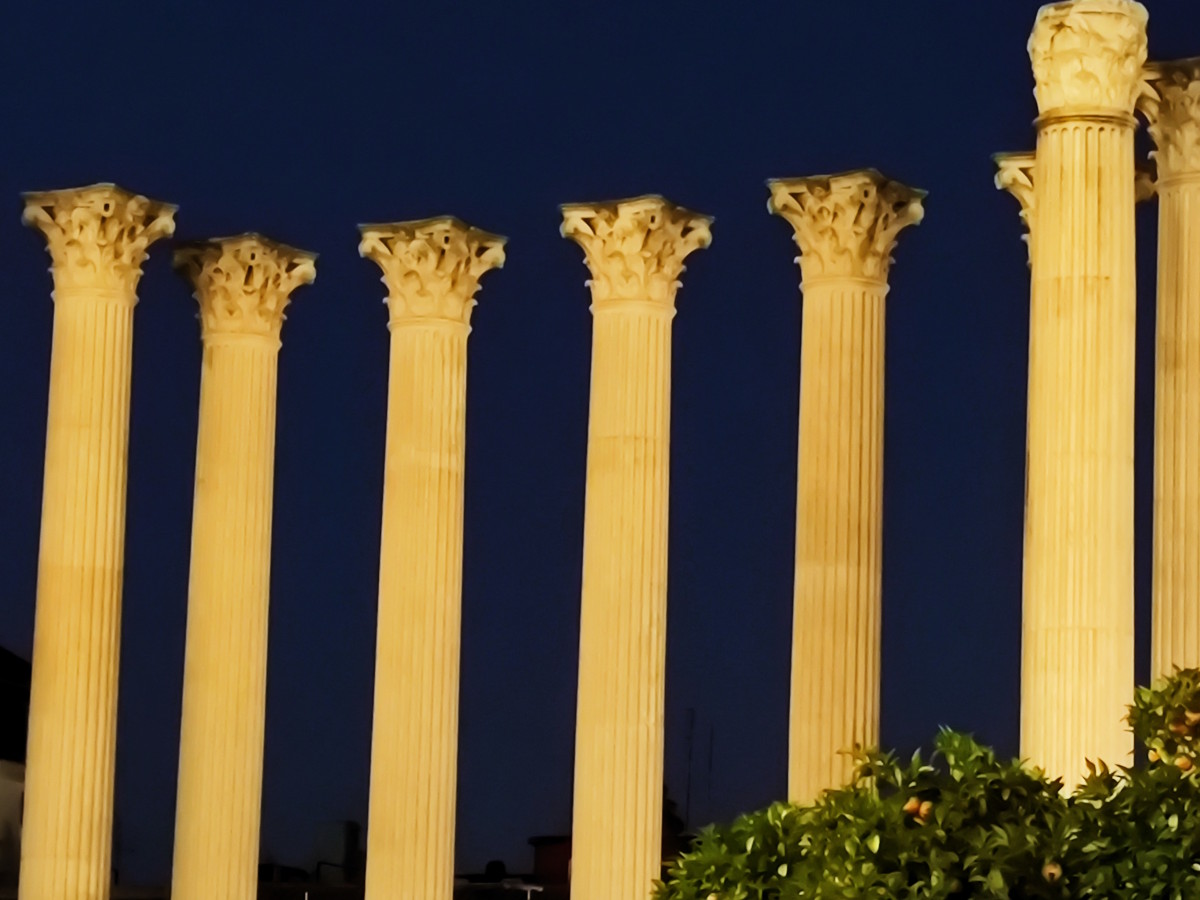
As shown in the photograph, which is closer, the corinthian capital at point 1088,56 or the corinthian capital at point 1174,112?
the corinthian capital at point 1088,56

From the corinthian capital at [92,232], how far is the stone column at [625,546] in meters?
26.7

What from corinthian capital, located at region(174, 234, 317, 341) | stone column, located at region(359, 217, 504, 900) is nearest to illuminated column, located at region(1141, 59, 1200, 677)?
stone column, located at region(359, 217, 504, 900)

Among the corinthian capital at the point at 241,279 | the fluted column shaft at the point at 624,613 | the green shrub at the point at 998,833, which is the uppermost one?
the corinthian capital at the point at 241,279

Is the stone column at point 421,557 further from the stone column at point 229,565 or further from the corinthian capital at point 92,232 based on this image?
the corinthian capital at point 92,232

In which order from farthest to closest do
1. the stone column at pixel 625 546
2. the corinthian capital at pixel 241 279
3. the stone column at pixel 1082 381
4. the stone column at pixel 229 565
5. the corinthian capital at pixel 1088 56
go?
1. the corinthian capital at pixel 241 279
2. the stone column at pixel 229 565
3. the stone column at pixel 625 546
4. the corinthian capital at pixel 1088 56
5. the stone column at pixel 1082 381

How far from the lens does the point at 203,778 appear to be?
175500mm

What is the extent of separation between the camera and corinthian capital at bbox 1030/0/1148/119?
124m

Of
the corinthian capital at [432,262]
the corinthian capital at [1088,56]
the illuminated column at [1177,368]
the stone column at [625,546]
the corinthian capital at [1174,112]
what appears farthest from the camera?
the corinthian capital at [432,262]

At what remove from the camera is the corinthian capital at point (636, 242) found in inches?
6575

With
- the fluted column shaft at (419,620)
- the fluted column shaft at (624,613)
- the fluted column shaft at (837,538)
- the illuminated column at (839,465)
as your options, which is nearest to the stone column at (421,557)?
the fluted column shaft at (419,620)

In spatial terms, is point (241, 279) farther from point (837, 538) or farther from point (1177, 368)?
point (1177, 368)

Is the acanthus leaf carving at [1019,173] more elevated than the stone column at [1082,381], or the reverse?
the acanthus leaf carving at [1019,173]

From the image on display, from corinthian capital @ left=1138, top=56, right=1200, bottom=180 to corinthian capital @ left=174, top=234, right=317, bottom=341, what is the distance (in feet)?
200

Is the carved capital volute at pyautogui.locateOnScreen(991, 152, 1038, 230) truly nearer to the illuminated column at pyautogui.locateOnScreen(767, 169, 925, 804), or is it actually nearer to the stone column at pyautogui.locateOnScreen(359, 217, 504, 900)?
the illuminated column at pyautogui.locateOnScreen(767, 169, 925, 804)
